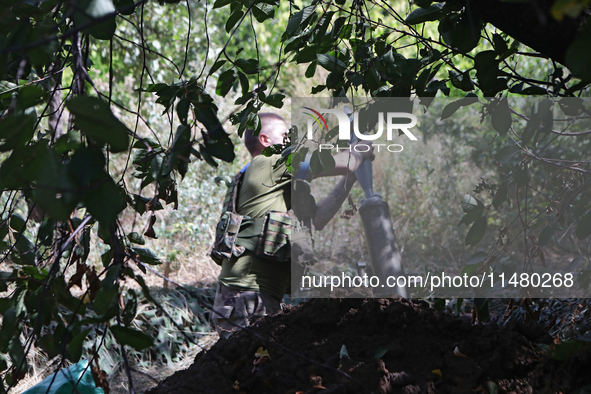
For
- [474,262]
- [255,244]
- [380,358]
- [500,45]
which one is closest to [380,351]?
[380,358]

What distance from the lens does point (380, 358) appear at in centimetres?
130

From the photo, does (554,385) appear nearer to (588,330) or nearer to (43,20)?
(588,330)

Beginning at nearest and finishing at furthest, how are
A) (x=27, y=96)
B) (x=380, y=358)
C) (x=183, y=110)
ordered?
(x=27, y=96) < (x=183, y=110) < (x=380, y=358)

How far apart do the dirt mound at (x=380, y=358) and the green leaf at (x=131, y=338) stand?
0.34 meters

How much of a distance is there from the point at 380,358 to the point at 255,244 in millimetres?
1593

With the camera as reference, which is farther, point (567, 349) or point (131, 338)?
point (567, 349)

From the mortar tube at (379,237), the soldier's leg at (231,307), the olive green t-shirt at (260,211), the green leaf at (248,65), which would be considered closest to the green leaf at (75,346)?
the green leaf at (248,65)

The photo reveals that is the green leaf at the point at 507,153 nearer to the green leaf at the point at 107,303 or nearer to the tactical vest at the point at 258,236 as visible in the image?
the green leaf at the point at 107,303

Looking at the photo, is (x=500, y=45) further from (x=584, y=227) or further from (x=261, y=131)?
(x=261, y=131)

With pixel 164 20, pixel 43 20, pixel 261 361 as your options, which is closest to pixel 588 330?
pixel 261 361

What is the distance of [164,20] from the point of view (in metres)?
7.05

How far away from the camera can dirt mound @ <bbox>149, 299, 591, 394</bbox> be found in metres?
1.18

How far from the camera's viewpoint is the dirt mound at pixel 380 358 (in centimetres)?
118

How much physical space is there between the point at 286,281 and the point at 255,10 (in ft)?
6.15
